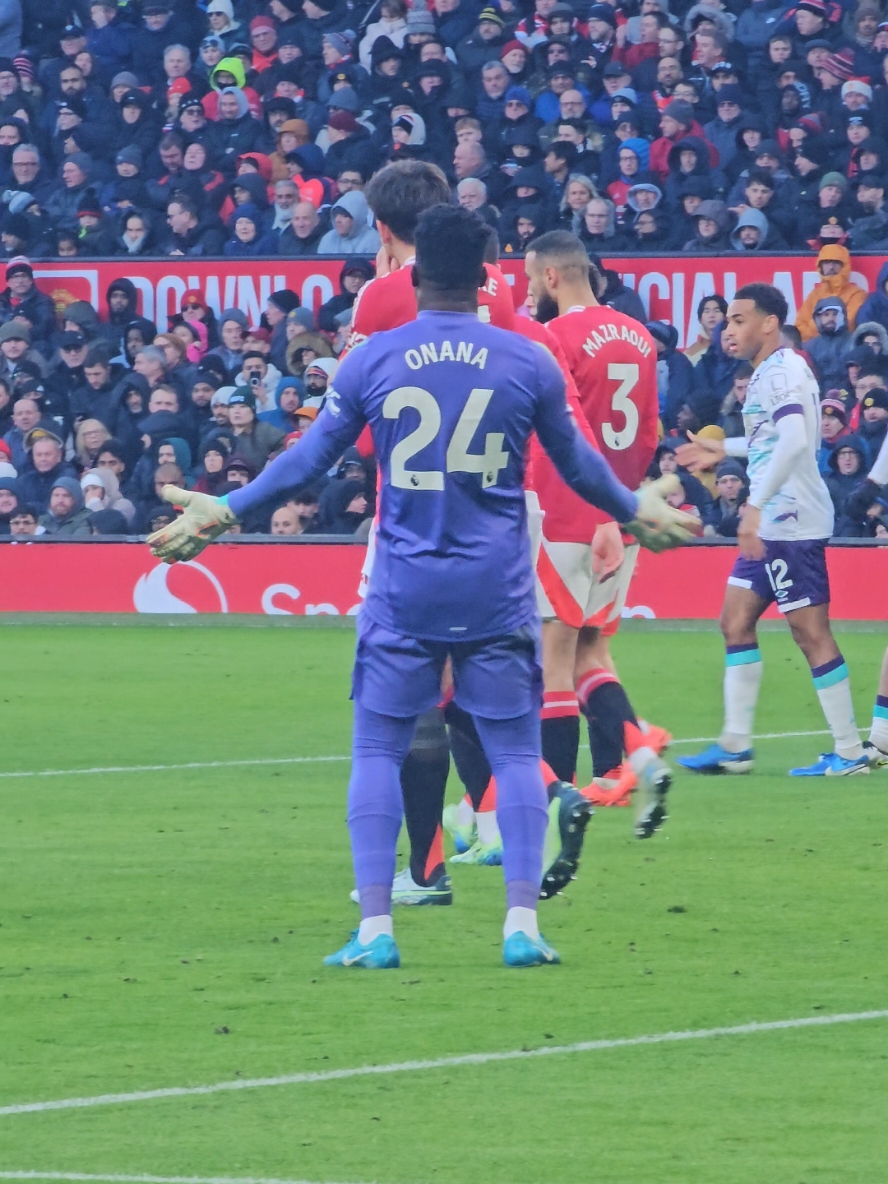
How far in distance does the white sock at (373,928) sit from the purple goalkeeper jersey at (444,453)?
0.78 metres

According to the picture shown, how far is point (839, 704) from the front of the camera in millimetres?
10820

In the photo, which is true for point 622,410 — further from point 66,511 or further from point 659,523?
point 66,511

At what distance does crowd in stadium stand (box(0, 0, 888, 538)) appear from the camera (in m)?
20.7

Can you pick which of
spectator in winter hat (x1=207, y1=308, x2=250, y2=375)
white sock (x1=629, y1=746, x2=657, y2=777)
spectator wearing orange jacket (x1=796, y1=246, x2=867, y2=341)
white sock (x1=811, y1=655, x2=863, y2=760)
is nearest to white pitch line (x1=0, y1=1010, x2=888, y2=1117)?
white sock (x1=629, y1=746, x2=657, y2=777)

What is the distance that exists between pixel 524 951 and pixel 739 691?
4826 millimetres

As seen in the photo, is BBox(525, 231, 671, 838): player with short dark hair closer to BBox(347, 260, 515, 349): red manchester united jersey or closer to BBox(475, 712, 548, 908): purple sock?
BBox(347, 260, 515, 349): red manchester united jersey

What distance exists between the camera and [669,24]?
2317 cm

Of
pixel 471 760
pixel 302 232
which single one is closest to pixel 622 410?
pixel 471 760

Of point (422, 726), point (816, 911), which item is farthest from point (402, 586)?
point (816, 911)

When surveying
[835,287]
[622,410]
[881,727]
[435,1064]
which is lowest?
[835,287]

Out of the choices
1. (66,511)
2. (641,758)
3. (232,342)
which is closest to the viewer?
(641,758)

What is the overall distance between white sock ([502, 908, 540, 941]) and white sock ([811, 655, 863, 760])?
461 centimetres

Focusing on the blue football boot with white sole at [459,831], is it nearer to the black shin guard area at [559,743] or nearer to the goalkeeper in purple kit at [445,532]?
the black shin guard area at [559,743]

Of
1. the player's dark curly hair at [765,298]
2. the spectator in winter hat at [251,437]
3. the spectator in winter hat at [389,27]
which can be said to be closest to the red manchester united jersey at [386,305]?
the player's dark curly hair at [765,298]
